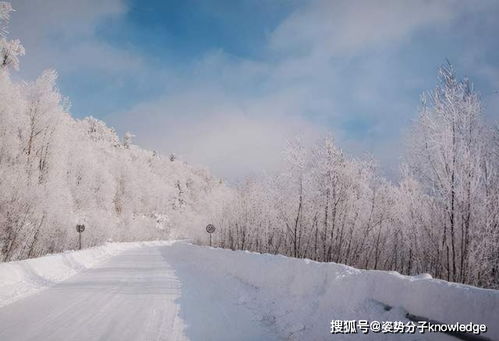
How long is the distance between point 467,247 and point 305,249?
75.7ft

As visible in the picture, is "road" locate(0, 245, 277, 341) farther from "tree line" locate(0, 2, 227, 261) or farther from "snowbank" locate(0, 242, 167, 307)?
"tree line" locate(0, 2, 227, 261)

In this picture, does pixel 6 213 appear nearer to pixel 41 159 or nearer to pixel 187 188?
pixel 41 159

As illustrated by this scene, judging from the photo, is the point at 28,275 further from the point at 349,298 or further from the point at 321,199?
the point at 321,199

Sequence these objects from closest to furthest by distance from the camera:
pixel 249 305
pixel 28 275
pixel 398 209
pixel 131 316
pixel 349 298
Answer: pixel 349 298 → pixel 131 316 → pixel 249 305 → pixel 28 275 → pixel 398 209

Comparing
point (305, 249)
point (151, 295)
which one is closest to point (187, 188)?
point (305, 249)

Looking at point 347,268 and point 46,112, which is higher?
point 46,112

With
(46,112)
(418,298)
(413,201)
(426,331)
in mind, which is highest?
(46,112)

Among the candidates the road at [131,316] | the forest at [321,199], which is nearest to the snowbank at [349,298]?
the road at [131,316]

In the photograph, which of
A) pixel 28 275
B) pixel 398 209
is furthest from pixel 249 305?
pixel 398 209

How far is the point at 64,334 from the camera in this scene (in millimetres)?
6199

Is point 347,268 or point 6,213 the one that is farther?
point 6,213

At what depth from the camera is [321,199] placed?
27719 mm

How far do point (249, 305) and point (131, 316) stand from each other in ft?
9.55

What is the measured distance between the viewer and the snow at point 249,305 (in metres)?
4.70
